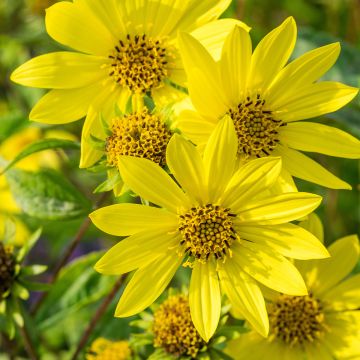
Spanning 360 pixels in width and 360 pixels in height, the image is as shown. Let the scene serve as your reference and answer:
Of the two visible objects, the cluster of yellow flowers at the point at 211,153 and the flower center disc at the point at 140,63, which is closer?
the cluster of yellow flowers at the point at 211,153

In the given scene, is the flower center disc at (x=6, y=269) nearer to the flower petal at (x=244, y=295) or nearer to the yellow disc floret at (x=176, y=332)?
the yellow disc floret at (x=176, y=332)

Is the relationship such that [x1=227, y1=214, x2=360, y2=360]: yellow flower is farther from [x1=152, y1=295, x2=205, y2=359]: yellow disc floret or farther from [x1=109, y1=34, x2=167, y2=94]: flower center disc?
[x1=109, y1=34, x2=167, y2=94]: flower center disc

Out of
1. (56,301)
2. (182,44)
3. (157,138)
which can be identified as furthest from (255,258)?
(56,301)

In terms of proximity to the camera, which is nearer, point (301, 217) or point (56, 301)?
point (301, 217)


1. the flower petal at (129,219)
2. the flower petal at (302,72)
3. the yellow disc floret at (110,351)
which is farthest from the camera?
the yellow disc floret at (110,351)

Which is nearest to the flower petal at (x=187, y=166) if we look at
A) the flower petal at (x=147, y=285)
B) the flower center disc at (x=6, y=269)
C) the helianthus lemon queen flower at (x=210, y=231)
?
the helianthus lemon queen flower at (x=210, y=231)

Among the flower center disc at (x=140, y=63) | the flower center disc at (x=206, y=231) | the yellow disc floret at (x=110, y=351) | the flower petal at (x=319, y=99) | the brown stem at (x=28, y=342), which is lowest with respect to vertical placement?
the yellow disc floret at (x=110, y=351)

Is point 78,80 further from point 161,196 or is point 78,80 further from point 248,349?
point 248,349
